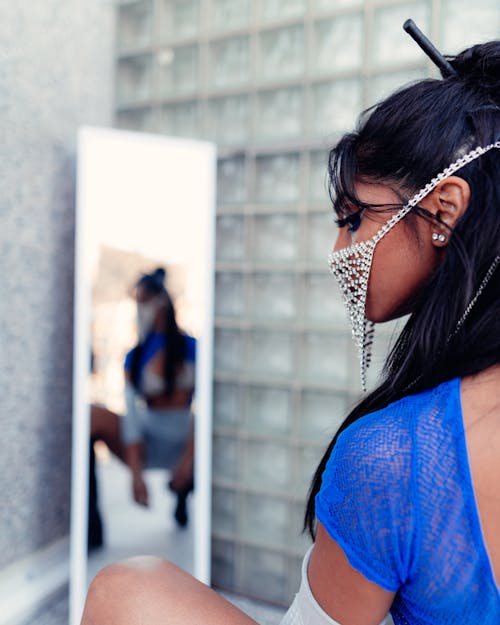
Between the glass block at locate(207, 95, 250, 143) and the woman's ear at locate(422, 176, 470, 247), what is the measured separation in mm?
1176

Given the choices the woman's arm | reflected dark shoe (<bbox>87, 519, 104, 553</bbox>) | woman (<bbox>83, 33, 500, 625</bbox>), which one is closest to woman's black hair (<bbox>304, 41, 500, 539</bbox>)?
woman (<bbox>83, 33, 500, 625</bbox>)

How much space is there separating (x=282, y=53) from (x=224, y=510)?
1466 mm

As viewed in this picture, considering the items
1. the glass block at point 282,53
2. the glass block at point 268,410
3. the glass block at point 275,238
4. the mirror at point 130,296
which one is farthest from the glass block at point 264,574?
the glass block at point 282,53

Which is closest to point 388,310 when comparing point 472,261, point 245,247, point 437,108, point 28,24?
point 472,261

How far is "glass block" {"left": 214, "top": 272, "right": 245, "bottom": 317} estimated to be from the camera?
1865mm

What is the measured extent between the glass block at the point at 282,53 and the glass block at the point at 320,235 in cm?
44

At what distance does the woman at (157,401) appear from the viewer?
1.80 metres

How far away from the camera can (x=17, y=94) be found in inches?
61.4

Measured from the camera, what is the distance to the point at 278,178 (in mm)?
1784

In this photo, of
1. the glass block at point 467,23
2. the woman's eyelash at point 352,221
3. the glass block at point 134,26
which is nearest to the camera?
the woman's eyelash at point 352,221

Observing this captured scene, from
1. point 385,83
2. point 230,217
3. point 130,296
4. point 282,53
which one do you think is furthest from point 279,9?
point 130,296

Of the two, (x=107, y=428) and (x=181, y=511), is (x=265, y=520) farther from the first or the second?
(x=107, y=428)

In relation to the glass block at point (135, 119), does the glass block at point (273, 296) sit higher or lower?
lower

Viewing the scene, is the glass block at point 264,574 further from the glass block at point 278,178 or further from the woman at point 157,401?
the glass block at point 278,178
